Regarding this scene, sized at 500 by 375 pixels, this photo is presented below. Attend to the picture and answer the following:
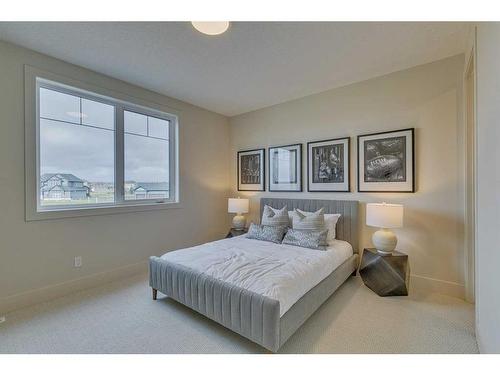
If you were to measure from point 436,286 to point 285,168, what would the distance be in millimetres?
2455

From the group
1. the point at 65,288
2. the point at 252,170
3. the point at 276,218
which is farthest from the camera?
the point at 252,170

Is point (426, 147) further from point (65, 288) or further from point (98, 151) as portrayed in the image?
point (65, 288)

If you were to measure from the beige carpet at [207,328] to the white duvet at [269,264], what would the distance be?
1.24ft

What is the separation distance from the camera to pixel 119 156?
3.15 m

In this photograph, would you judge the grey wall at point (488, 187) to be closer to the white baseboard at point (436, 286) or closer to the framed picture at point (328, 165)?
the white baseboard at point (436, 286)

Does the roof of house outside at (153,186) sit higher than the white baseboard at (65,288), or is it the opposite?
the roof of house outside at (153,186)

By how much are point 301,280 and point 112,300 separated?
2.04 m

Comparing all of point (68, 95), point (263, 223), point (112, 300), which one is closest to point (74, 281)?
point (112, 300)

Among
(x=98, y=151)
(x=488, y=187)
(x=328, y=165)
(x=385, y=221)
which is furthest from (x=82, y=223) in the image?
(x=488, y=187)

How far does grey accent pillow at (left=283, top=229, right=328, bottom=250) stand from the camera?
275 cm

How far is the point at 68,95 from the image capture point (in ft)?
9.05

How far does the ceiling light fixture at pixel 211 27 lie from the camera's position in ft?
6.31

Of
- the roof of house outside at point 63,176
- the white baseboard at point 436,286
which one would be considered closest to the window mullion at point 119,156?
the roof of house outside at point 63,176
